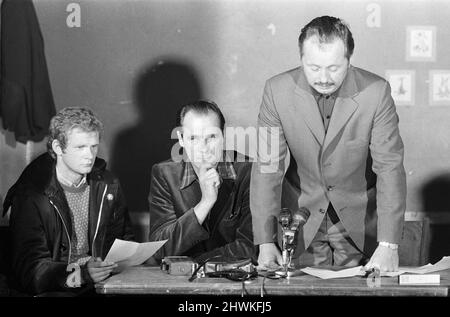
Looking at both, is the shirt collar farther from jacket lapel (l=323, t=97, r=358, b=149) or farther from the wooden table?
the wooden table

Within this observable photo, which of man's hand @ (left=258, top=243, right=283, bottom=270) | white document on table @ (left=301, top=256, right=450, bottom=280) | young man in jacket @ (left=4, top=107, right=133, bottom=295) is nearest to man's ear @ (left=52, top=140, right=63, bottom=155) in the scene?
young man in jacket @ (left=4, top=107, right=133, bottom=295)

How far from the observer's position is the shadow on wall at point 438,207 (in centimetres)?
430

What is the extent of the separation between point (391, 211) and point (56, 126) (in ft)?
5.03

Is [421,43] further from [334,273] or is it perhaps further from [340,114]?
[334,273]

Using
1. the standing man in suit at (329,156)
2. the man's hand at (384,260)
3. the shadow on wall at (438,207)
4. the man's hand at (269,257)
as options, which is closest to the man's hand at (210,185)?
the standing man in suit at (329,156)

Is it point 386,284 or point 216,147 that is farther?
point 216,147

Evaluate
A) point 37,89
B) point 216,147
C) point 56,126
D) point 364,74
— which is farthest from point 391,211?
point 37,89

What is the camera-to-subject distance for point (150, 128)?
446cm

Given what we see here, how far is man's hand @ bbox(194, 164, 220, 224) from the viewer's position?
3.86m

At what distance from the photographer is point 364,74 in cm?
365

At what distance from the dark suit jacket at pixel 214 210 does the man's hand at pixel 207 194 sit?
8 centimetres

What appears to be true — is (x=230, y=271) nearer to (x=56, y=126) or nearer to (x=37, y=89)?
(x=56, y=126)

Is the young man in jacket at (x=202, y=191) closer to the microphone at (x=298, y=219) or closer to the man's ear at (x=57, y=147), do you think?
the man's ear at (x=57, y=147)

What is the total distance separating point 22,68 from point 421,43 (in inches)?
79.2
